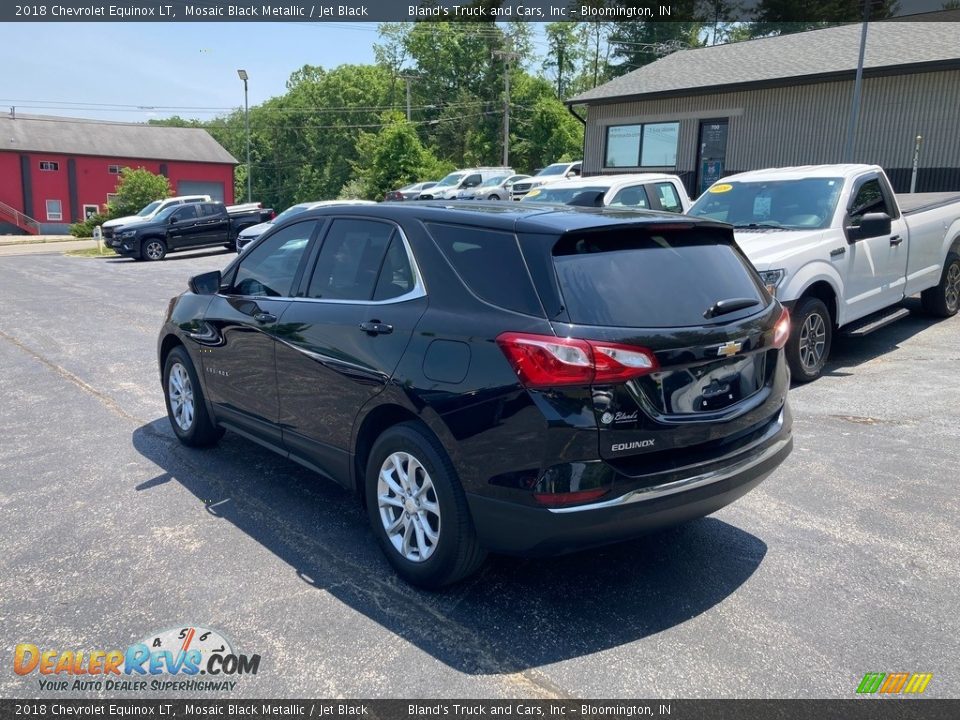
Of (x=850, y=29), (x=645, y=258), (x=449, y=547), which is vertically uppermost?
(x=850, y=29)

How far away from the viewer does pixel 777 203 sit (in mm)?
8461

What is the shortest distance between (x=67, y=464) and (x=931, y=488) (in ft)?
18.5

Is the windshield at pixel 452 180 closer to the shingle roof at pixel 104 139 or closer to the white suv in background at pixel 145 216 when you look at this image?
the white suv in background at pixel 145 216

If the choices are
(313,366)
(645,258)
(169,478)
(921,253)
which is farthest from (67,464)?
(921,253)

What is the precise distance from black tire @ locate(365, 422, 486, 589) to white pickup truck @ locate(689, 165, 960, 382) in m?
4.40

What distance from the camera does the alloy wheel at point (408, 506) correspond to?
367cm

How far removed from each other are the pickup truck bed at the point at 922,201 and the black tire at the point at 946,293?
2.14 ft

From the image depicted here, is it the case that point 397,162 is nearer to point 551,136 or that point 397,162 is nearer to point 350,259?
point 551,136

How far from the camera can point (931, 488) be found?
4844 mm

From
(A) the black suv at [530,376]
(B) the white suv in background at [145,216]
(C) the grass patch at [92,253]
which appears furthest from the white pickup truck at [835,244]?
(C) the grass patch at [92,253]

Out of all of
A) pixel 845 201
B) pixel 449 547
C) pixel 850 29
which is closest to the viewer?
pixel 449 547

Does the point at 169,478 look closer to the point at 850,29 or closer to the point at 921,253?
the point at 921,253

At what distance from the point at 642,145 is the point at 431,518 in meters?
25.6

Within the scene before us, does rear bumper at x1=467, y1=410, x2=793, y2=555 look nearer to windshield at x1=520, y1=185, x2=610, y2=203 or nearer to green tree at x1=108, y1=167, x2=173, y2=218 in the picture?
windshield at x1=520, y1=185, x2=610, y2=203
